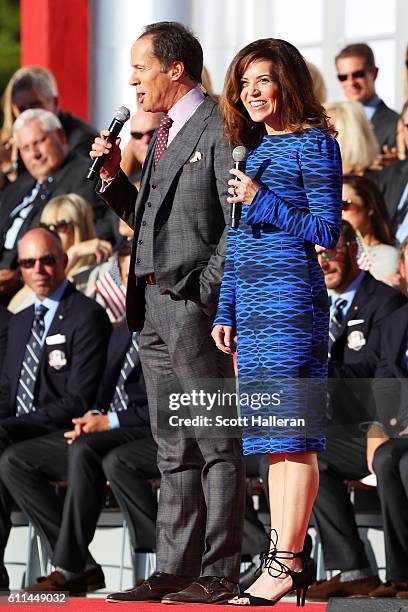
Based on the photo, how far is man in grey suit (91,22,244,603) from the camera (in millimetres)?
4199

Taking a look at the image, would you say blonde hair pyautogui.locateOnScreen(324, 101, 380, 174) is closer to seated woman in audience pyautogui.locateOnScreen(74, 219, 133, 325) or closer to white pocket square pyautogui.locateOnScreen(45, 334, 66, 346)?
seated woman in audience pyautogui.locateOnScreen(74, 219, 133, 325)

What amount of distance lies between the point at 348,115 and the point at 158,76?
3.17 meters

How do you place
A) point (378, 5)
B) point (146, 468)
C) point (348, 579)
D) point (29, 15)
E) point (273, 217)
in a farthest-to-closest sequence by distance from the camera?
point (29, 15) → point (378, 5) → point (146, 468) → point (348, 579) → point (273, 217)

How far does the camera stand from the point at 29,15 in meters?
11.5

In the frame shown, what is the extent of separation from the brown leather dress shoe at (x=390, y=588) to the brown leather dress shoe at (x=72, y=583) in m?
1.33

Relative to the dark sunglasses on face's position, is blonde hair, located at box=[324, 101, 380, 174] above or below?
above

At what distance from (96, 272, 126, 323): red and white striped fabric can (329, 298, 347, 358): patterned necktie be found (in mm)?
1198

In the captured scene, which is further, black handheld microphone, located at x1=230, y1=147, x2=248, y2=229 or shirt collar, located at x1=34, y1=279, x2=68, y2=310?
shirt collar, located at x1=34, y1=279, x2=68, y2=310

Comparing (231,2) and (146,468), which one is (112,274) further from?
(231,2)

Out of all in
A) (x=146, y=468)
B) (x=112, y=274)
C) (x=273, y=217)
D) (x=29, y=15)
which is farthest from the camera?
(x=29, y=15)

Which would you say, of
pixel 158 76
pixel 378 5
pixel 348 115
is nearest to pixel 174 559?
pixel 158 76

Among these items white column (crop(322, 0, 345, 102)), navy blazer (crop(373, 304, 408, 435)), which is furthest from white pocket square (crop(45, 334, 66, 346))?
white column (crop(322, 0, 345, 102))

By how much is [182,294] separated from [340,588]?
2.03 meters

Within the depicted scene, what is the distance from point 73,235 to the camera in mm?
7770
